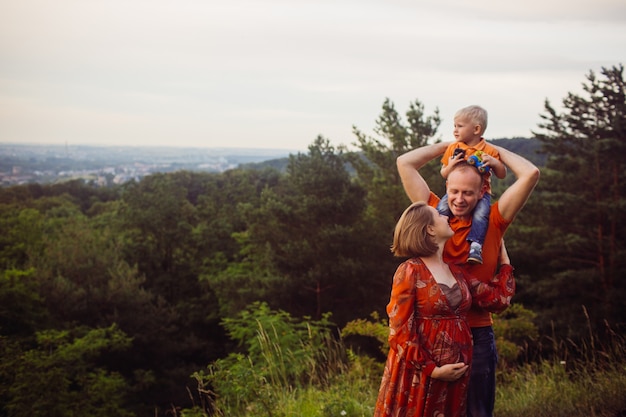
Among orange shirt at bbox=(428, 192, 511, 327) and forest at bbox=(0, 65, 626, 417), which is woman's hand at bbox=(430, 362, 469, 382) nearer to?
orange shirt at bbox=(428, 192, 511, 327)

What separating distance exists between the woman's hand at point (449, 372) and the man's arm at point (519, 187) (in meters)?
0.73

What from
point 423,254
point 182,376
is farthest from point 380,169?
point 423,254

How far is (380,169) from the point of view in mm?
19344

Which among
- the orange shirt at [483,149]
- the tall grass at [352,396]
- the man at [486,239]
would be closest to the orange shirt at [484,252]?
the man at [486,239]

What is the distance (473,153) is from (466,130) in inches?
6.8

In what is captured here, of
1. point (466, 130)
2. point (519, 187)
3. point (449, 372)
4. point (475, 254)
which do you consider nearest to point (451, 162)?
point (466, 130)

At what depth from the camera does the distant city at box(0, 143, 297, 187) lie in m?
45.3

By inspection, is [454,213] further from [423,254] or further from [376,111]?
[376,111]

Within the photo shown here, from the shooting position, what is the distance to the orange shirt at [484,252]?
8.33 ft

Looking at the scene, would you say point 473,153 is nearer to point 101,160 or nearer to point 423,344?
point 423,344

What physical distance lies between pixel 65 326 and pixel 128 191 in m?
11.6

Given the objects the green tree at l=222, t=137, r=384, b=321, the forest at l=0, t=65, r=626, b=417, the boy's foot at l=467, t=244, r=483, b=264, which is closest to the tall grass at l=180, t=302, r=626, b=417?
the boy's foot at l=467, t=244, r=483, b=264

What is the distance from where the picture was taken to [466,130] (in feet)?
8.76

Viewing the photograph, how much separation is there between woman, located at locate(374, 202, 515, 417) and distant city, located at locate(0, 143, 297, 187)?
1956cm
